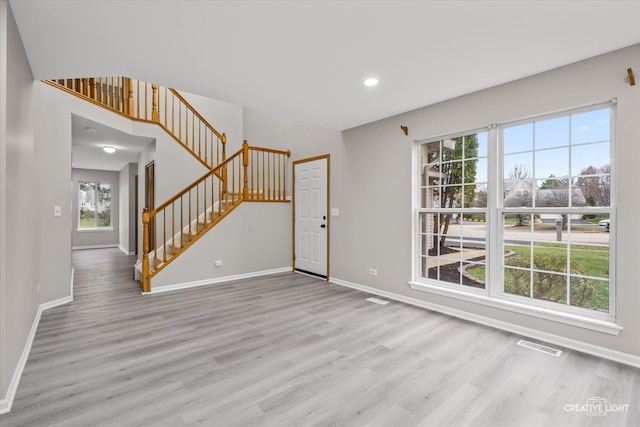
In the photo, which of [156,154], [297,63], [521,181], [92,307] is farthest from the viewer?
[156,154]

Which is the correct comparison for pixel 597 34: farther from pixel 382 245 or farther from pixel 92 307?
pixel 92 307

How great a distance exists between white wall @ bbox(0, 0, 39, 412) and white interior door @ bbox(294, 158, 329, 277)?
146 inches

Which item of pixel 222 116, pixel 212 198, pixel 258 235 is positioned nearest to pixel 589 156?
pixel 258 235

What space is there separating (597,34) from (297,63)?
228cm

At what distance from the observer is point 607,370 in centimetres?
229

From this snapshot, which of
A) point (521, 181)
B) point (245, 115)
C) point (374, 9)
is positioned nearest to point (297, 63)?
point (374, 9)

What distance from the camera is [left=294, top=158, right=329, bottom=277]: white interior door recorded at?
5.29 m

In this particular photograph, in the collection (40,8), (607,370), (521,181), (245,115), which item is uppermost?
(245,115)

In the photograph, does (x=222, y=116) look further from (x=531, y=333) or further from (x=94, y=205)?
(x=531, y=333)

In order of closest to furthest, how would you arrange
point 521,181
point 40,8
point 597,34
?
point 40,8, point 597,34, point 521,181

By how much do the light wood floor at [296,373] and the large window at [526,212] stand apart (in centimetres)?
56

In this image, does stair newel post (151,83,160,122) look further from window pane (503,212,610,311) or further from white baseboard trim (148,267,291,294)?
window pane (503,212,610,311)

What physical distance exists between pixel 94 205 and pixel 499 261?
10.8m

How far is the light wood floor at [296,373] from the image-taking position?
1791 mm
